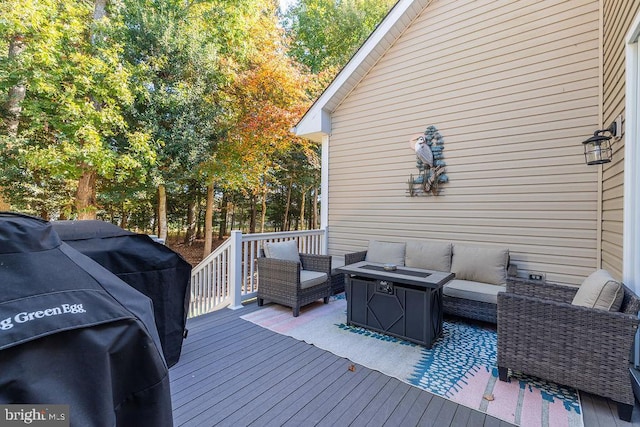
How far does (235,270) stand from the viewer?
4.39 meters

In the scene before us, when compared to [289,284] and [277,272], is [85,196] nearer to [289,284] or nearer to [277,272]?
[277,272]

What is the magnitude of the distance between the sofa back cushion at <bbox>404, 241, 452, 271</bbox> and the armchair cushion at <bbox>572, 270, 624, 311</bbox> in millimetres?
1927

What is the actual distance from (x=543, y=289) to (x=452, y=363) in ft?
4.10

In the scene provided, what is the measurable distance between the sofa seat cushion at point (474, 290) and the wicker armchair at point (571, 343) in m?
1.12

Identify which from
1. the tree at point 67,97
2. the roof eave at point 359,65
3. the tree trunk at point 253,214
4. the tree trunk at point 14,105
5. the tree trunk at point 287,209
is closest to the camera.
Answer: the roof eave at point 359,65

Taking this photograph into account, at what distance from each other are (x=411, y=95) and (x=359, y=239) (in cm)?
275

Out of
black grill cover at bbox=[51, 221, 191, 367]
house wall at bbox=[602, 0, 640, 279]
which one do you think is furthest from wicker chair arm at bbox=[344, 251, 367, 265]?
house wall at bbox=[602, 0, 640, 279]

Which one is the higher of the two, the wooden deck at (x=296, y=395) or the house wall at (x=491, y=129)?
the house wall at (x=491, y=129)

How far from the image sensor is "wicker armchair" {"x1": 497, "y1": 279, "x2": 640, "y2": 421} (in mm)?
2115

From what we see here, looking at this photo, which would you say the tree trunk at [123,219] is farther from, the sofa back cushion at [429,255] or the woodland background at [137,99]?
the sofa back cushion at [429,255]

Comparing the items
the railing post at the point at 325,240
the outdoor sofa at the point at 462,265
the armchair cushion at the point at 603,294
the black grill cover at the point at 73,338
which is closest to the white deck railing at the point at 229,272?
the railing post at the point at 325,240

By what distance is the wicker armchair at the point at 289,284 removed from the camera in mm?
4062

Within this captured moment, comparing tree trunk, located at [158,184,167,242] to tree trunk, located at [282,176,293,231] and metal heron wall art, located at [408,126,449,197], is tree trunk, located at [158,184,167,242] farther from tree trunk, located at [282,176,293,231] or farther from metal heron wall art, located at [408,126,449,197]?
Result: metal heron wall art, located at [408,126,449,197]

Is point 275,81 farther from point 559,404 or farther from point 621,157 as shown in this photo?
point 559,404
